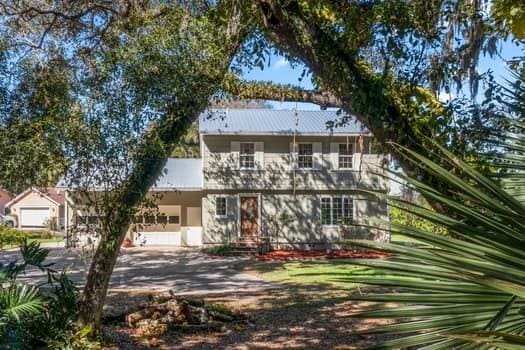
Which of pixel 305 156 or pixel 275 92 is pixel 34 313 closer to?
pixel 275 92

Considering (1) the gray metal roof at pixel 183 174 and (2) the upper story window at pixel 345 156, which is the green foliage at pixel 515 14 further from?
(1) the gray metal roof at pixel 183 174

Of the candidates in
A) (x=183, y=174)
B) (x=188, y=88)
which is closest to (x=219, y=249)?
(x=183, y=174)

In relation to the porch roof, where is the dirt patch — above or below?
below

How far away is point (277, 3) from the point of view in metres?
5.89

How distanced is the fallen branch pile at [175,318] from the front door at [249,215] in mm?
12102

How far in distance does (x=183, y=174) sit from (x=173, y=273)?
858 cm

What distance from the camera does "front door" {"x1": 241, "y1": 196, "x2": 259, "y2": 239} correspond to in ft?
67.4

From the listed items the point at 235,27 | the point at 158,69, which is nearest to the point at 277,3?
the point at 235,27

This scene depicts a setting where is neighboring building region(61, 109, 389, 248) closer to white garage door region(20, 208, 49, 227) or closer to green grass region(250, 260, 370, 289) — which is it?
green grass region(250, 260, 370, 289)

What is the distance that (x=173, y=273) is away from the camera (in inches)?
575

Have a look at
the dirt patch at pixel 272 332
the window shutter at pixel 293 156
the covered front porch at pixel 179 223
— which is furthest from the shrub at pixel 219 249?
the dirt patch at pixel 272 332

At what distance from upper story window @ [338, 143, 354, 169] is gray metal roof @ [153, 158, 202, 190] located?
6360mm

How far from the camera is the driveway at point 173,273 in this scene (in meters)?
12.0

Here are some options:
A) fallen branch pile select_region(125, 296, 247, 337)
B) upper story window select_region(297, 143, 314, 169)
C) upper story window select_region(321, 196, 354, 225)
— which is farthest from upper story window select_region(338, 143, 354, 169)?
fallen branch pile select_region(125, 296, 247, 337)
